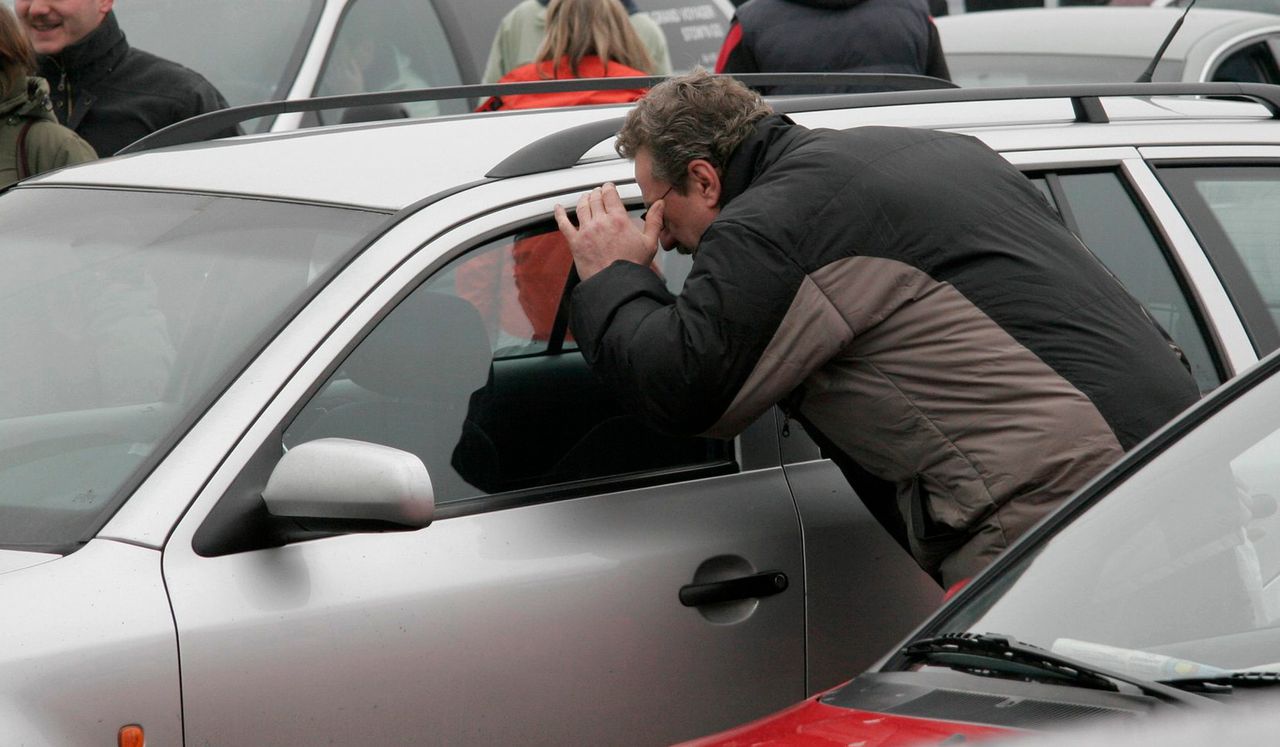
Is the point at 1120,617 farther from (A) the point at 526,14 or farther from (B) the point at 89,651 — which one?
(A) the point at 526,14

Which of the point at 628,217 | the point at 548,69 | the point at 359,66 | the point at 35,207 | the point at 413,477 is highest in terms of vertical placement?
the point at 359,66

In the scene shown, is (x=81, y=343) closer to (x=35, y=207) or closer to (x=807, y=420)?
(x=35, y=207)

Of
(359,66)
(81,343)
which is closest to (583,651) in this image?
(81,343)

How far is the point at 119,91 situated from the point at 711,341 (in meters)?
3.15

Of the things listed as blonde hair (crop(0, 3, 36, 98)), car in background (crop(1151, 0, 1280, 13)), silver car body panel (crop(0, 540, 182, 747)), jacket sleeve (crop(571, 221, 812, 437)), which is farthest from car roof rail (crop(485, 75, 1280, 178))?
car in background (crop(1151, 0, 1280, 13))

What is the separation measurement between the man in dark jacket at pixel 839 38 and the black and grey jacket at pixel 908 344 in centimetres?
242

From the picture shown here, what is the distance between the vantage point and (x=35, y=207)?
3.28 meters

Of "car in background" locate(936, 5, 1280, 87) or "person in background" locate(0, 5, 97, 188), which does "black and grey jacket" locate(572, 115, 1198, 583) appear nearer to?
"person in background" locate(0, 5, 97, 188)

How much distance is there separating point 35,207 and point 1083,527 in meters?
2.10

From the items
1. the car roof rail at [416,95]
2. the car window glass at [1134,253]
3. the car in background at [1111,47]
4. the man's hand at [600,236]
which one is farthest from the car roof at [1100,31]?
the man's hand at [600,236]

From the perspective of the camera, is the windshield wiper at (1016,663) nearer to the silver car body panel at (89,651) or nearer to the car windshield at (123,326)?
the silver car body panel at (89,651)

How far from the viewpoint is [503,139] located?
3.12m

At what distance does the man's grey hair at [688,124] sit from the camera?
2.93 meters

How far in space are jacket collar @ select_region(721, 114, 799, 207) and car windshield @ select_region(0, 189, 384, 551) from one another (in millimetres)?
628
